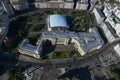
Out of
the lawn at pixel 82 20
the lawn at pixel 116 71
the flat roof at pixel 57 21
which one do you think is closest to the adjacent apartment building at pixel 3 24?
the flat roof at pixel 57 21

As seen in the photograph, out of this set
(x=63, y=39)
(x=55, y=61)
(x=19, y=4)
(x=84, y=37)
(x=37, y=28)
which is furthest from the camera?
(x=19, y=4)

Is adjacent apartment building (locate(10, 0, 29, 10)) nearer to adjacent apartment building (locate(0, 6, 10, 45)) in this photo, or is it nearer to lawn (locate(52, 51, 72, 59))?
adjacent apartment building (locate(0, 6, 10, 45))

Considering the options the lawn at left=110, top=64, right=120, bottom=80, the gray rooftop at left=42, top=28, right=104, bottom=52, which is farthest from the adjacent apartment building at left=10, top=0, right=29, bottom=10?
the lawn at left=110, top=64, right=120, bottom=80

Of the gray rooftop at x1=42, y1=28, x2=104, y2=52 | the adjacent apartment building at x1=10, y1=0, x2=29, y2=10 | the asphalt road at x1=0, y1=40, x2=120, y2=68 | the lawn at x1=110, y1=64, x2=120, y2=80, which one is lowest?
the lawn at x1=110, y1=64, x2=120, y2=80

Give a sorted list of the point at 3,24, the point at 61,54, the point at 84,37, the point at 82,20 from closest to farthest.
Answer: the point at 61,54 < the point at 3,24 < the point at 84,37 < the point at 82,20

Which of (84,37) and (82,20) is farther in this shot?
(82,20)

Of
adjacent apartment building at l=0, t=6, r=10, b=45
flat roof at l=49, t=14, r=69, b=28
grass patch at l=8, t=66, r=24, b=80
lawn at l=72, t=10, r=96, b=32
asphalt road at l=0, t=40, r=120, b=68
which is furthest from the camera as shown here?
lawn at l=72, t=10, r=96, b=32

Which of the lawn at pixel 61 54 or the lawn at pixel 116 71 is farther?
the lawn at pixel 61 54

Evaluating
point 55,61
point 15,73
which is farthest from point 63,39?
point 15,73

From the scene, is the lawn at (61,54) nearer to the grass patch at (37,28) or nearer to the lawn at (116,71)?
the grass patch at (37,28)

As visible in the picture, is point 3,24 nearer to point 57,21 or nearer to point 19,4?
point 19,4

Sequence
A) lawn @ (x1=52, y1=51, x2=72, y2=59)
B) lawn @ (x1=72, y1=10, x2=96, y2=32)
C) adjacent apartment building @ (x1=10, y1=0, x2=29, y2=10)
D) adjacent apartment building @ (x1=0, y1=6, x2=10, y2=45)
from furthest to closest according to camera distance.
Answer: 1. adjacent apartment building @ (x1=10, y1=0, x2=29, y2=10)
2. lawn @ (x1=72, y1=10, x2=96, y2=32)
3. adjacent apartment building @ (x1=0, y1=6, x2=10, y2=45)
4. lawn @ (x1=52, y1=51, x2=72, y2=59)
